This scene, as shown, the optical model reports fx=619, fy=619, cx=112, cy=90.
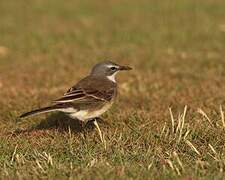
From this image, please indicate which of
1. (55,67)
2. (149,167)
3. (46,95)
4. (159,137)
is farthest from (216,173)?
(55,67)

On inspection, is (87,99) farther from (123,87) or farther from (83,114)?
(123,87)

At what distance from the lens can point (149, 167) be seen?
5859mm

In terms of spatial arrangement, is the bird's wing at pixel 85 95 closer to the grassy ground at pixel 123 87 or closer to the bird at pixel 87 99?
the bird at pixel 87 99

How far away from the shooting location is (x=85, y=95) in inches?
296

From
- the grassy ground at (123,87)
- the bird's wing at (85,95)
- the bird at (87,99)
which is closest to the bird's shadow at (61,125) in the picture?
the grassy ground at (123,87)

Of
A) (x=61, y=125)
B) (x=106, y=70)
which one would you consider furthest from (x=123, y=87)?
(x=61, y=125)

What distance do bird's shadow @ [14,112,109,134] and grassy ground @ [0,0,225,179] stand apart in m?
0.02

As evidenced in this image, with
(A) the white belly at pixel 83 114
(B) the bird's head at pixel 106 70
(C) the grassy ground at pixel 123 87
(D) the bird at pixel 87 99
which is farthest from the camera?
(B) the bird's head at pixel 106 70

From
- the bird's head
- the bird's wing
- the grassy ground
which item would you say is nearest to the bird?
the bird's wing

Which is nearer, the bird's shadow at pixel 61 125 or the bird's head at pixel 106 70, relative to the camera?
the bird's shadow at pixel 61 125

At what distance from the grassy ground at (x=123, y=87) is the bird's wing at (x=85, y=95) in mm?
427

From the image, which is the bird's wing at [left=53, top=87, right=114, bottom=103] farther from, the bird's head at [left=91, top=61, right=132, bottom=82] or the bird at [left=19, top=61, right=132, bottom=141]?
the bird's head at [left=91, top=61, right=132, bottom=82]

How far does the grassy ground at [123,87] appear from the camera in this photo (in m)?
6.19

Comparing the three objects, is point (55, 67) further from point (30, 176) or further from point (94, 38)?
point (30, 176)
